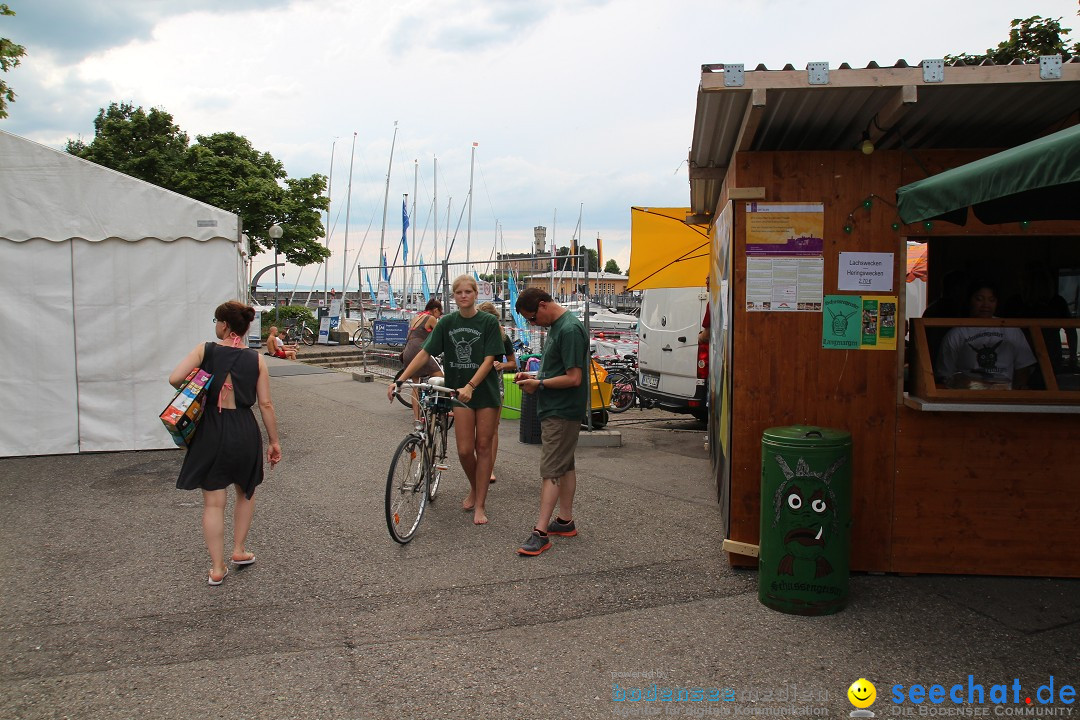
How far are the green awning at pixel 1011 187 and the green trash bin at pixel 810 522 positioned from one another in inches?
52.0

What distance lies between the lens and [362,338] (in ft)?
63.0

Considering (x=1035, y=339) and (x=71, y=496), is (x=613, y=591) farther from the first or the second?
(x=71, y=496)

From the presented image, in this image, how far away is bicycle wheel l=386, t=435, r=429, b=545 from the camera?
539 centimetres

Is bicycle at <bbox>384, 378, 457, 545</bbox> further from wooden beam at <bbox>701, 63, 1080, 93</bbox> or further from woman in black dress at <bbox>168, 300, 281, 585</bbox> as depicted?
wooden beam at <bbox>701, 63, 1080, 93</bbox>

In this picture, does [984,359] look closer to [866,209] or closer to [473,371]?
[866,209]

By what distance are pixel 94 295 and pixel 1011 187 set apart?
858 centimetres

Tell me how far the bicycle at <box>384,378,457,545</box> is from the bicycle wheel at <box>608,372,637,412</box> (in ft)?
26.5

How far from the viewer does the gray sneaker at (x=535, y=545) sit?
532 cm

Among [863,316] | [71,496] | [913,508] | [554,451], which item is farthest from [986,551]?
[71,496]

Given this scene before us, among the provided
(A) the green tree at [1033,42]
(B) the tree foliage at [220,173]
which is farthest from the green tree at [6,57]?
(B) the tree foliage at [220,173]

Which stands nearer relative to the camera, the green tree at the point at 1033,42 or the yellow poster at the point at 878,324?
the yellow poster at the point at 878,324

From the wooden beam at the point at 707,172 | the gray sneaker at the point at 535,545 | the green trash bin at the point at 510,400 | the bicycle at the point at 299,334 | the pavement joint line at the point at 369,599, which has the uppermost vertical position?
the wooden beam at the point at 707,172

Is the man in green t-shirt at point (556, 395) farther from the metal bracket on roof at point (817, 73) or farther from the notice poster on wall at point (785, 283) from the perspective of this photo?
the metal bracket on roof at point (817, 73)

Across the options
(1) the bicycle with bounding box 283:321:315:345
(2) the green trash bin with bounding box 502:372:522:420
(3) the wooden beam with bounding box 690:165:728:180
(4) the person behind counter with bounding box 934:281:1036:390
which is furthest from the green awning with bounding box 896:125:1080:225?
(1) the bicycle with bounding box 283:321:315:345
